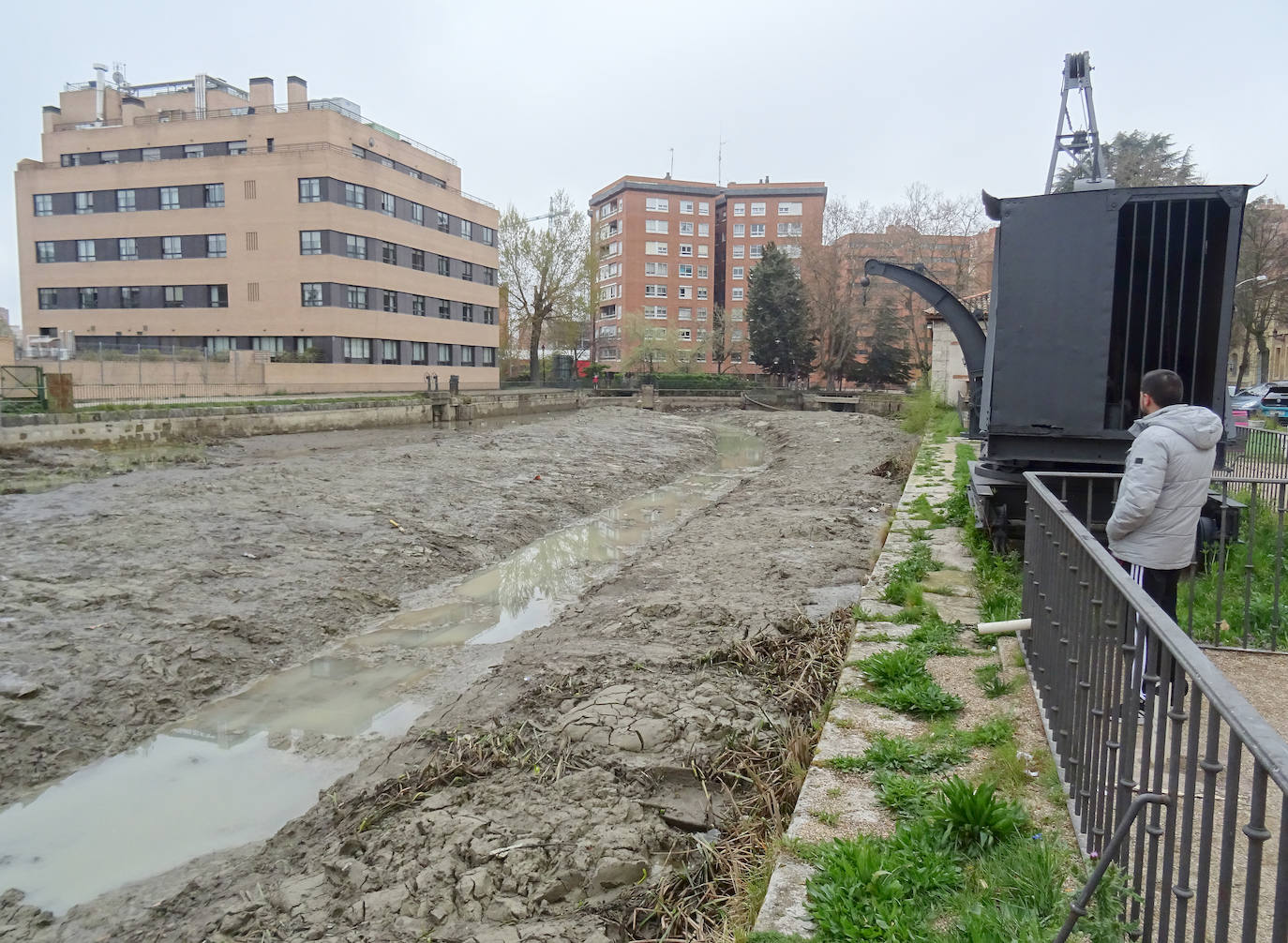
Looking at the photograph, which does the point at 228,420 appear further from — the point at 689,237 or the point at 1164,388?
the point at 689,237

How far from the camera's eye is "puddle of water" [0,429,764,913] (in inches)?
198

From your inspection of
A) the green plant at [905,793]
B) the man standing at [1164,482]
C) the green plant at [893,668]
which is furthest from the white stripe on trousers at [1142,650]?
the green plant at [893,668]

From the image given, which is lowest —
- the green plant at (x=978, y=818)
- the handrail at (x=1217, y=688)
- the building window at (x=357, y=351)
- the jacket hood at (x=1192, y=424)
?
the green plant at (x=978, y=818)

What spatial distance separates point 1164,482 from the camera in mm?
4496

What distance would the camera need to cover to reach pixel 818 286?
2403 inches

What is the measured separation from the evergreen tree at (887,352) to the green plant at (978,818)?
190 feet

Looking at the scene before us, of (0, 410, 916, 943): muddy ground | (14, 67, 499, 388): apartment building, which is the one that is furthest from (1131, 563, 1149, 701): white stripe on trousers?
(14, 67, 499, 388): apartment building

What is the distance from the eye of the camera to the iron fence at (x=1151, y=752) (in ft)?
6.31

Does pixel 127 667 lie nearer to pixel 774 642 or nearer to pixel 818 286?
pixel 774 642

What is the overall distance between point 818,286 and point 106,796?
195ft

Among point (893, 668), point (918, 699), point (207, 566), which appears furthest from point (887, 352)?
point (918, 699)

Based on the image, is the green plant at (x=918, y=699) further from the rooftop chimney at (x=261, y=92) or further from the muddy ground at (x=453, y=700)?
the rooftop chimney at (x=261, y=92)

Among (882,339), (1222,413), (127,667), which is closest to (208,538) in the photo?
(127,667)

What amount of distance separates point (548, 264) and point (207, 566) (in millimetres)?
57325
